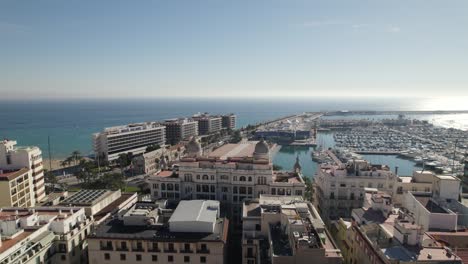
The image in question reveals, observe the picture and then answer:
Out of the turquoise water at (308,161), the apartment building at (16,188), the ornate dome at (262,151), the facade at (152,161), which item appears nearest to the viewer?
the apartment building at (16,188)

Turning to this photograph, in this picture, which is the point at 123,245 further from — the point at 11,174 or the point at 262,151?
the point at 262,151

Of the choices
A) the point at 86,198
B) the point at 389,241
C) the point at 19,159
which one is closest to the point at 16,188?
the point at 19,159

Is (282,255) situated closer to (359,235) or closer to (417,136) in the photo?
(359,235)

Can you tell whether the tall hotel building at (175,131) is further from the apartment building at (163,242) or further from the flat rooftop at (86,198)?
the apartment building at (163,242)

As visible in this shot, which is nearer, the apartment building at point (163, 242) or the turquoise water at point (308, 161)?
the apartment building at point (163, 242)

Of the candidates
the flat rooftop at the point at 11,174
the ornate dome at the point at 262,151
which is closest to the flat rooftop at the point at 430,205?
the ornate dome at the point at 262,151

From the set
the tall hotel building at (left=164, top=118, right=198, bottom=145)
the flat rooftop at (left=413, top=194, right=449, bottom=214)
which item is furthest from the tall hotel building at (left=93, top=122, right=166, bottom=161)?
the flat rooftop at (left=413, top=194, right=449, bottom=214)

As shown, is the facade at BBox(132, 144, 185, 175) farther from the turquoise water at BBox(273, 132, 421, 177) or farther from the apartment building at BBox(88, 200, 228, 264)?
the apartment building at BBox(88, 200, 228, 264)
